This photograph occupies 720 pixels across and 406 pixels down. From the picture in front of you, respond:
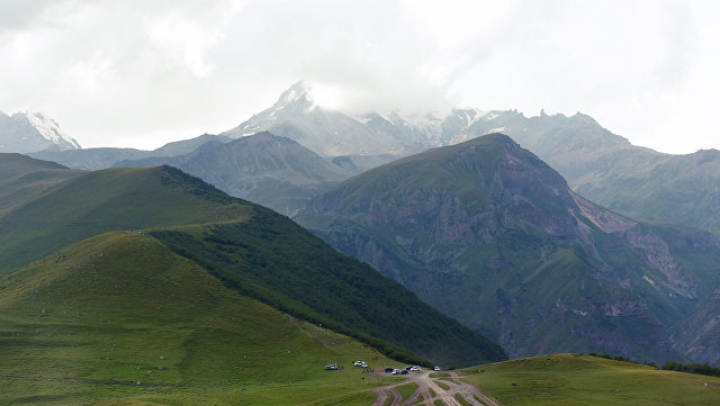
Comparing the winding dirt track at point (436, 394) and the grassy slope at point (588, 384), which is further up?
the grassy slope at point (588, 384)

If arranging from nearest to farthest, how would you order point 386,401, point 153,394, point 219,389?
point 386,401
point 153,394
point 219,389

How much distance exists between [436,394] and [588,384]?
37669 millimetres

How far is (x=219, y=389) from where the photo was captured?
177125mm

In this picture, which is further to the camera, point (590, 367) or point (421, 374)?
point (421, 374)

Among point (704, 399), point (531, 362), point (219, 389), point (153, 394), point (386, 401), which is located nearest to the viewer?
point (704, 399)

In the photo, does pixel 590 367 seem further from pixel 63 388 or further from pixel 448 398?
pixel 63 388

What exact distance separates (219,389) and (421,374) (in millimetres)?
62816

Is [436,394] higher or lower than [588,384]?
lower

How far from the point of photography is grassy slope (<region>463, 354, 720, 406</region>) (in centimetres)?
13675

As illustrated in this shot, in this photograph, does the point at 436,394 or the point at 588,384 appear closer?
the point at 588,384

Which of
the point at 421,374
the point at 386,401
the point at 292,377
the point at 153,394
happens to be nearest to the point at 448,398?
the point at 386,401

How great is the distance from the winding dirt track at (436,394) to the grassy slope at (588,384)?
3388mm

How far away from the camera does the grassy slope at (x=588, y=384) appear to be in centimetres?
13675

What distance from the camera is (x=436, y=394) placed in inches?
6260
